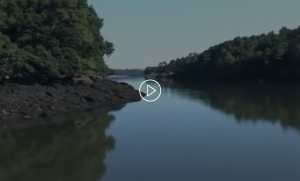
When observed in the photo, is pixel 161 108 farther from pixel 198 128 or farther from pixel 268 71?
pixel 268 71

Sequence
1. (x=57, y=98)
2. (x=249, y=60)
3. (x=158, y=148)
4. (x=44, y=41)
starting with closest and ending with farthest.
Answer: (x=158, y=148) → (x=57, y=98) → (x=44, y=41) → (x=249, y=60)

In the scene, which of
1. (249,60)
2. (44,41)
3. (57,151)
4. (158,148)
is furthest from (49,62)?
(249,60)

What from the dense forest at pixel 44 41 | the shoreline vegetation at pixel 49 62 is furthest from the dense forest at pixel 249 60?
the dense forest at pixel 44 41

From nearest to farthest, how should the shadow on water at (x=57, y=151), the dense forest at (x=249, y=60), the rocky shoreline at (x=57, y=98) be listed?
the shadow on water at (x=57, y=151)
the rocky shoreline at (x=57, y=98)
the dense forest at (x=249, y=60)

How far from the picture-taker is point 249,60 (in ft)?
261

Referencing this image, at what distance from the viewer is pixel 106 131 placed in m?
25.6

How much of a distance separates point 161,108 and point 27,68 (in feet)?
30.6

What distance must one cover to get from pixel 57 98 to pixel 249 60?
4983cm

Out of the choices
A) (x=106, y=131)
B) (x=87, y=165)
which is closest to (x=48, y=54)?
(x=106, y=131)

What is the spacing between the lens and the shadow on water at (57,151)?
16141 mm

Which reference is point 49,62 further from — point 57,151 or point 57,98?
point 57,151

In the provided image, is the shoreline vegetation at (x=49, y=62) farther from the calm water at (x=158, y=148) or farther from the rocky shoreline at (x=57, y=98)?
the calm water at (x=158, y=148)

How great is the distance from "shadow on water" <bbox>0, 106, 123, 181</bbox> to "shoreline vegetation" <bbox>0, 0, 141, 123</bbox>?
3113 mm

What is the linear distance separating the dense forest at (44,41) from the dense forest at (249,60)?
32.3m
